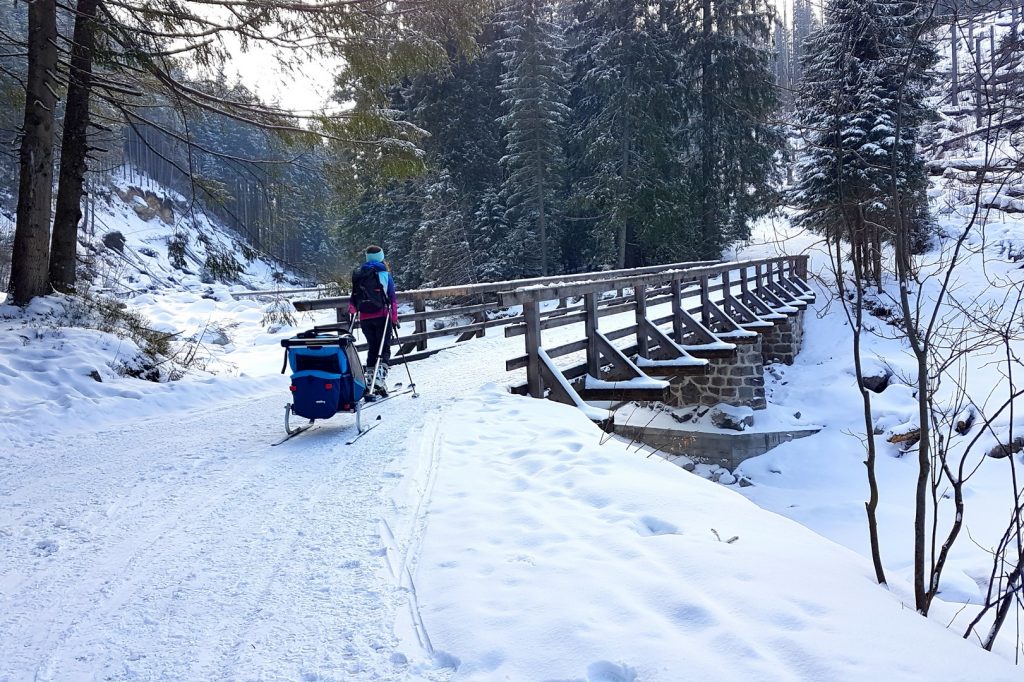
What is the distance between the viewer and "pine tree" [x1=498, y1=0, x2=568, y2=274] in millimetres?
25641

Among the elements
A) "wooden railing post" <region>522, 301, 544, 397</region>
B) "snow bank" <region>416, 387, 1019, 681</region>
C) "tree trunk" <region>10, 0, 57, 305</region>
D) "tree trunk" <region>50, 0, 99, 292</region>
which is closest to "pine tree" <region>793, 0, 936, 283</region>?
"snow bank" <region>416, 387, 1019, 681</region>

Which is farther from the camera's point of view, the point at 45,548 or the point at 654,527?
the point at 654,527

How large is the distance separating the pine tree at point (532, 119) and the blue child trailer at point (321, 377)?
20.8 metres

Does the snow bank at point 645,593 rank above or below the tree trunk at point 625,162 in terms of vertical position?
below

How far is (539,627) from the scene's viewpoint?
2691mm

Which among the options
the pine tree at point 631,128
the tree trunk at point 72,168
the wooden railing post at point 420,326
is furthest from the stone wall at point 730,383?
the pine tree at point 631,128

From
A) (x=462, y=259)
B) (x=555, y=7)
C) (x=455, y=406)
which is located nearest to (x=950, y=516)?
(x=455, y=406)

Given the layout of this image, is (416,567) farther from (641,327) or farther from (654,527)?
(641,327)

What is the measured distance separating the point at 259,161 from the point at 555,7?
23.2m

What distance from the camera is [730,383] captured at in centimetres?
1375

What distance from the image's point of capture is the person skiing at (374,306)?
287 inches

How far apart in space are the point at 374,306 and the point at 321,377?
165cm

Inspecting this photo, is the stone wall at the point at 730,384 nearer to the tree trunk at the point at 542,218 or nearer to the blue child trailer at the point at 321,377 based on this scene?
the blue child trailer at the point at 321,377

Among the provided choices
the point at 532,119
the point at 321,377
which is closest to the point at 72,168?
the point at 321,377
